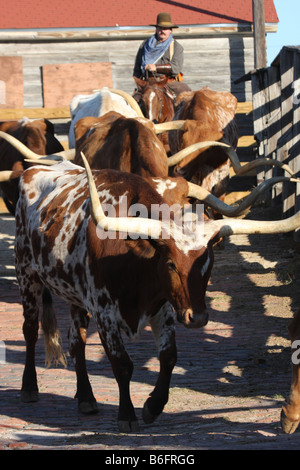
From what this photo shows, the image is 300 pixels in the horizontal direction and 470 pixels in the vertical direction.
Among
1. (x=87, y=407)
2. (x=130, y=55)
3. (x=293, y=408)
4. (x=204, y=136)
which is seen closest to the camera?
(x=293, y=408)

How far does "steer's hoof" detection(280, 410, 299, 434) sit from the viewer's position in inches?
171

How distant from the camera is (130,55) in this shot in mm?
18531

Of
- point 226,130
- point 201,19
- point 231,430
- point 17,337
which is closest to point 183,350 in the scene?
point 17,337

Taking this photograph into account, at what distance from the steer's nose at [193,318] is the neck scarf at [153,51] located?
29.1 ft

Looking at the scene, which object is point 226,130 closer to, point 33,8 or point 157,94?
point 157,94

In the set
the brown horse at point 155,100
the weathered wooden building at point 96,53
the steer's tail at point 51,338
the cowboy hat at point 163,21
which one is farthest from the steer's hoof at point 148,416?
the weathered wooden building at point 96,53

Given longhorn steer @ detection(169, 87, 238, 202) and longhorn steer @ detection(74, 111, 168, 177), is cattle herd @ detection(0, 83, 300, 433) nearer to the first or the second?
longhorn steer @ detection(74, 111, 168, 177)

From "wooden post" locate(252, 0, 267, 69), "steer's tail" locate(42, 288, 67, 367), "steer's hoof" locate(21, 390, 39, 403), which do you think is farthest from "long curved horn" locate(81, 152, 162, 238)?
"wooden post" locate(252, 0, 267, 69)

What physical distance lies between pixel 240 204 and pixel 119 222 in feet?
4.74

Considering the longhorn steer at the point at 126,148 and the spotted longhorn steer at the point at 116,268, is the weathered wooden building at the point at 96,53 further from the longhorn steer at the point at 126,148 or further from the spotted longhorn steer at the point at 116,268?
the spotted longhorn steer at the point at 116,268

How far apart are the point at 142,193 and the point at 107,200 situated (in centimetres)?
24

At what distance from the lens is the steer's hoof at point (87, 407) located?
5613 millimetres

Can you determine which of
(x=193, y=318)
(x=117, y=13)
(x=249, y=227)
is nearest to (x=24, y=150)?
(x=249, y=227)

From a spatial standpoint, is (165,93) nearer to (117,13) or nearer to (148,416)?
(148,416)
